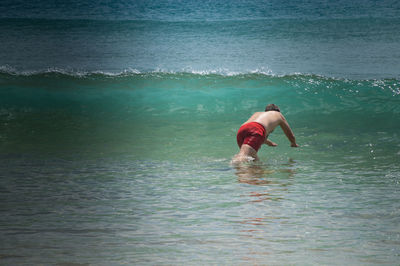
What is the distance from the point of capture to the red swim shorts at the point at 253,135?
4.28 metres

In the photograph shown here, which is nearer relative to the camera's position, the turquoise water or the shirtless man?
the turquoise water

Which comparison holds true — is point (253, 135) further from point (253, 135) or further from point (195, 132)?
point (195, 132)

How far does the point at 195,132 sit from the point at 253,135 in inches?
107

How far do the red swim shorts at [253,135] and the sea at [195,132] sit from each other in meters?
0.20

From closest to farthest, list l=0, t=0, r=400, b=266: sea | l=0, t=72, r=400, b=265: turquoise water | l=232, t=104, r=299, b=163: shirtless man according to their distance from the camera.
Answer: l=0, t=72, r=400, b=265: turquoise water, l=0, t=0, r=400, b=266: sea, l=232, t=104, r=299, b=163: shirtless man

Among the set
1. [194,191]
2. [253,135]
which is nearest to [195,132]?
[253,135]

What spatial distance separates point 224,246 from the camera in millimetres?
2047

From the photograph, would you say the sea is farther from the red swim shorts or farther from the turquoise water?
the red swim shorts

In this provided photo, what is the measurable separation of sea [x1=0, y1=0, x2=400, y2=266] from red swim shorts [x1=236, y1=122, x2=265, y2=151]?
0.64 ft

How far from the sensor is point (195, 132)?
22.8ft

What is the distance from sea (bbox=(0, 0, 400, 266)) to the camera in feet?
7.08

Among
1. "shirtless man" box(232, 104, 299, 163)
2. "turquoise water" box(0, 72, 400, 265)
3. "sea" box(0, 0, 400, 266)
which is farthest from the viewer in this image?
"shirtless man" box(232, 104, 299, 163)

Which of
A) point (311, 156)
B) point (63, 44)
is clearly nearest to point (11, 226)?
point (311, 156)

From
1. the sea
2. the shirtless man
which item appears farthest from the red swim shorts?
the sea
